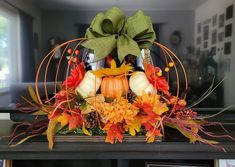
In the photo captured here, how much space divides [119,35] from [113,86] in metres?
0.17

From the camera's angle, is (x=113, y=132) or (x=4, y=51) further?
(x=4, y=51)

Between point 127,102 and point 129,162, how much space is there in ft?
1.41

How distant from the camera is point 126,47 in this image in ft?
2.73

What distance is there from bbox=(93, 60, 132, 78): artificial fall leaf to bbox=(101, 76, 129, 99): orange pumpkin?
0.09 feet

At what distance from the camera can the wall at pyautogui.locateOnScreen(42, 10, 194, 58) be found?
110 centimetres

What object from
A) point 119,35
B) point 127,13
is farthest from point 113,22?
point 127,13

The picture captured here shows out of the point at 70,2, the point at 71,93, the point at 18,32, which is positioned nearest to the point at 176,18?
the point at 70,2

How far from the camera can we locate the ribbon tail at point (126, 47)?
2.71ft

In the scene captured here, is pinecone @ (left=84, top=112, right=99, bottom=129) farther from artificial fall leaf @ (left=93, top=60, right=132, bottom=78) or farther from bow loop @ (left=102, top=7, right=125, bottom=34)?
bow loop @ (left=102, top=7, right=125, bottom=34)

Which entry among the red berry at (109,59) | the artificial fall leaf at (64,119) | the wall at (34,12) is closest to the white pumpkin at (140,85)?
the red berry at (109,59)

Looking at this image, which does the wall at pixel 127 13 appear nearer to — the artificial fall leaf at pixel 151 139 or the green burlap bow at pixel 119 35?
the green burlap bow at pixel 119 35

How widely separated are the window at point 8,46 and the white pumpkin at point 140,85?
1.76 feet

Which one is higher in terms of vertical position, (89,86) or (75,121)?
(89,86)

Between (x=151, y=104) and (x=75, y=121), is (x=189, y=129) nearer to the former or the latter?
(x=151, y=104)
